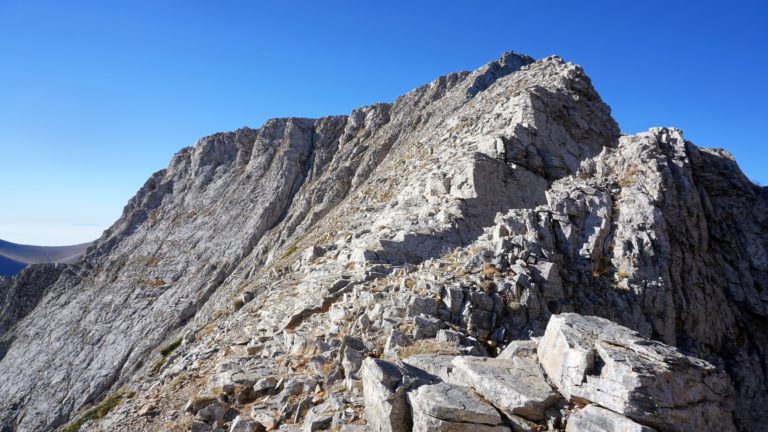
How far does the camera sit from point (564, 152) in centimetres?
3130

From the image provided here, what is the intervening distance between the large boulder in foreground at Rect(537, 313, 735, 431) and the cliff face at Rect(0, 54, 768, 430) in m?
3.26

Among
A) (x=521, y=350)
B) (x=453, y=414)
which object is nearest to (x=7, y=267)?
(x=521, y=350)

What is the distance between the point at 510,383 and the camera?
887cm

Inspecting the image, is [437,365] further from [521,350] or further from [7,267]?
[7,267]

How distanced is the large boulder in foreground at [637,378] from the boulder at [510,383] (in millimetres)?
347

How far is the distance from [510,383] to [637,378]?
2123 mm

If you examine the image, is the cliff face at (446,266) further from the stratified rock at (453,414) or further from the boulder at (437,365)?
the stratified rock at (453,414)

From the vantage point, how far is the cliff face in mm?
14602

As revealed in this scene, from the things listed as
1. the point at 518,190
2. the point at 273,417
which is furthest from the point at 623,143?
the point at 273,417

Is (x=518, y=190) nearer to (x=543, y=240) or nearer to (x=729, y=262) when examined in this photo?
(x=543, y=240)

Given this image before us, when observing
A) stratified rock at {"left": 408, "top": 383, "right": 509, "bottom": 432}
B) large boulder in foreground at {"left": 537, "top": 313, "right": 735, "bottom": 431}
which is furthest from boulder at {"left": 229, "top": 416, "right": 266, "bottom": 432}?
large boulder in foreground at {"left": 537, "top": 313, "right": 735, "bottom": 431}

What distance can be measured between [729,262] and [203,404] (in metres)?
26.0

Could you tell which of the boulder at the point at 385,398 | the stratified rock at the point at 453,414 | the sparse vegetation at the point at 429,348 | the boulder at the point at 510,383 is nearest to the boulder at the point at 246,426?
the boulder at the point at 385,398

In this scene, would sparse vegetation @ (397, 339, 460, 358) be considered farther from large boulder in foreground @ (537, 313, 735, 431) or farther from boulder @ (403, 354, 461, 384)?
large boulder in foreground @ (537, 313, 735, 431)
